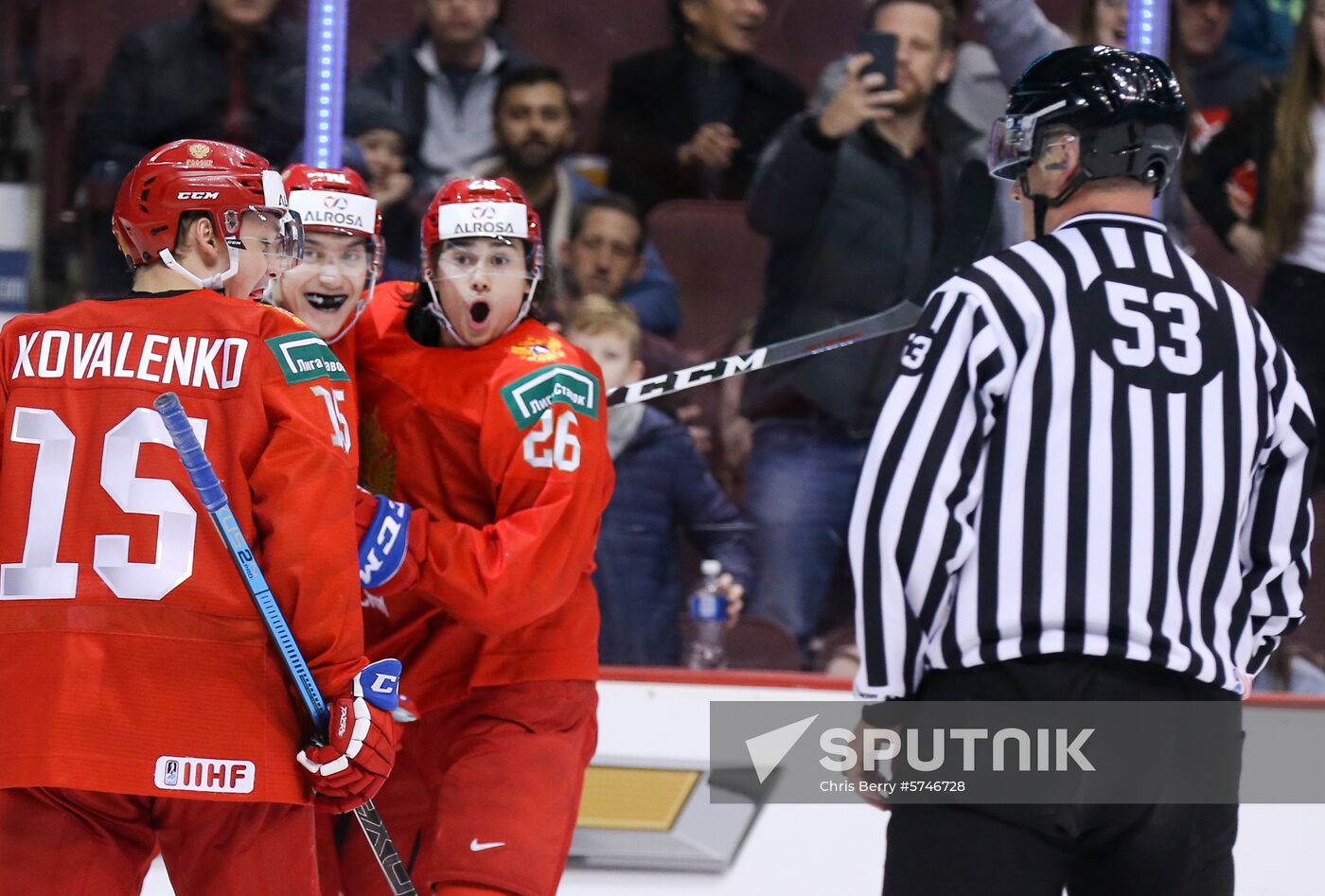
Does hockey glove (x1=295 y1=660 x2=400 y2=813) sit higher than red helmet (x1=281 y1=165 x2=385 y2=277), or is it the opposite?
red helmet (x1=281 y1=165 x2=385 y2=277)

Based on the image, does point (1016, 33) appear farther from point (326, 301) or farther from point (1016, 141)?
point (1016, 141)

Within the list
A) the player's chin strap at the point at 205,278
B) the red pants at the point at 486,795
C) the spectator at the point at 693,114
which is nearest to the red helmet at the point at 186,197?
the player's chin strap at the point at 205,278

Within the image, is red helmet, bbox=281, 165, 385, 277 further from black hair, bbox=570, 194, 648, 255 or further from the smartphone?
the smartphone

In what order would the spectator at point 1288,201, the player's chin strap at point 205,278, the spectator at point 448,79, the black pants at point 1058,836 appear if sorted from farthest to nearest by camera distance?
1. the spectator at point 448,79
2. the spectator at point 1288,201
3. the player's chin strap at point 205,278
4. the black pants at point 1058,836

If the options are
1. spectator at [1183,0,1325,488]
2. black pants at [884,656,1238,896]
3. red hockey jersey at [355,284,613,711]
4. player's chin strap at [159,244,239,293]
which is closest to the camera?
black pants at [884,656,1238,896]

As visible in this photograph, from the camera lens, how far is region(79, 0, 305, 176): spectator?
13.7ft

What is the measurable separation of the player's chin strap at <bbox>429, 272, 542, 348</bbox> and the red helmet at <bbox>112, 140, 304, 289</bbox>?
0.47 m

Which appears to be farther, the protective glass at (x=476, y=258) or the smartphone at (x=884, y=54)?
the smartphone at (x=884, y=54)

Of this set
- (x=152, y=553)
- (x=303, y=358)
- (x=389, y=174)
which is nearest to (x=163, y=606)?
(x=152, y=553)

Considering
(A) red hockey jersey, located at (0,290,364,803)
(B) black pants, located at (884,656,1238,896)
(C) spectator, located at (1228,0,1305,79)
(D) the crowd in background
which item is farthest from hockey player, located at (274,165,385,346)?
(C) spectator, located at (1228,0,1305,79)

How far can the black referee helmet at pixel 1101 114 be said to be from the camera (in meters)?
1.68

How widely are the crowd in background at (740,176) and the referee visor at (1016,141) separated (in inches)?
86.8

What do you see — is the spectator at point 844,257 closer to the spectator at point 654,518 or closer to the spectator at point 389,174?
the spectator at point 654,518

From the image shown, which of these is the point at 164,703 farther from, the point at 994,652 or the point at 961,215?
the point at 961,215
